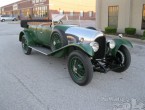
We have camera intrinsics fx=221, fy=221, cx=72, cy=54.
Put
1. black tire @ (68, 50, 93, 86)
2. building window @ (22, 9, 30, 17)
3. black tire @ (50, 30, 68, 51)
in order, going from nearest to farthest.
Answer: black tire @ (68, 50, 93, 86), black tire @ (50, 30, 68, 51), building window @ (22, 9, 30, 17)

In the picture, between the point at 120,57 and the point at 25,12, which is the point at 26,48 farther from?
the point at 25,12

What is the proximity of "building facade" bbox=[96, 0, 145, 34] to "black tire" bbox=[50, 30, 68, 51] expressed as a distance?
376 inches

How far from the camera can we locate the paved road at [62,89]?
417cm

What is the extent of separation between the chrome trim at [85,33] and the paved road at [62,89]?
100 centimetres

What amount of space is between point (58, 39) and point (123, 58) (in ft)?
6.19

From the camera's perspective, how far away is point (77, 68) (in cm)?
530

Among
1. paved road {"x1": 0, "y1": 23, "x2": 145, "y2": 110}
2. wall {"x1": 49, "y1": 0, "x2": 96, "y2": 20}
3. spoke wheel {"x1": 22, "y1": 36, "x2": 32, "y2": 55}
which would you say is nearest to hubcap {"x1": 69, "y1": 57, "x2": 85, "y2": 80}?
Result: paved road {"x1": 0, "y1": 23, "x2": 145, "y2": 110}

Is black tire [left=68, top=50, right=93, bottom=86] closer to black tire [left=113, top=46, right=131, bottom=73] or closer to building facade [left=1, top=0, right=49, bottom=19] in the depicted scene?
black tire [left=113, top=46, right=131, bottom=73]

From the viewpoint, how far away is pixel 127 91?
4.79m

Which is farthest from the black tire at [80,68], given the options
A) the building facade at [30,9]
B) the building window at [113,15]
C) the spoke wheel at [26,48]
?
the building facade at [30,9]

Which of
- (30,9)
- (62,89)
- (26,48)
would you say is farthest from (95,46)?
(30,9)

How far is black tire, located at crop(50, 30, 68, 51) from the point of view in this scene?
6016mm

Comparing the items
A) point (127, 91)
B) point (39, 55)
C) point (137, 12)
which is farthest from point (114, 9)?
point (127, 91)

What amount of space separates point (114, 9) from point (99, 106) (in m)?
13.7
